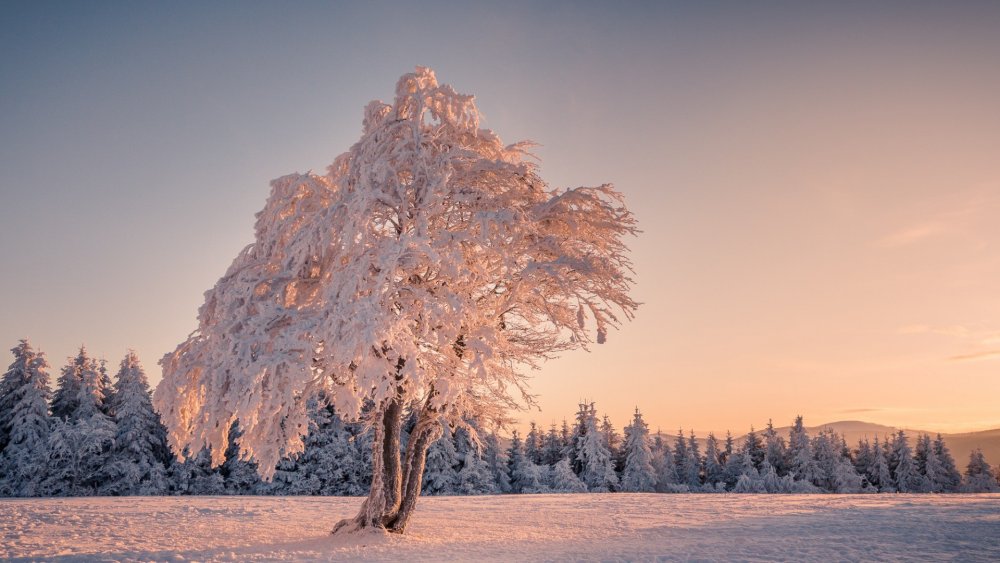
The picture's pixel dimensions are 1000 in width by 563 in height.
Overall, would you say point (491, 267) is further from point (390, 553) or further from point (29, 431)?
point (29, 431)

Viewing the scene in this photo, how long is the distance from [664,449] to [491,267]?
57.4 meters

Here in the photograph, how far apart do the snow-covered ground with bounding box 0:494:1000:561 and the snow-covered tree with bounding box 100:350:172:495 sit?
56.2 feet

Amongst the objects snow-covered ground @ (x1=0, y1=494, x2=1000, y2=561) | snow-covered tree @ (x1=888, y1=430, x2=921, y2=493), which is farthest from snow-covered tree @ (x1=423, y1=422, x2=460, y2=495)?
snow-covered tree @ (x1=888, y1=430, x2=921, y2=493)

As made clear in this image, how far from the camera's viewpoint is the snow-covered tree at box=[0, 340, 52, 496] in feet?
122

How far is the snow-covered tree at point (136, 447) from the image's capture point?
3903 centimetres

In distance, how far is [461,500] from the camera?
2839cm

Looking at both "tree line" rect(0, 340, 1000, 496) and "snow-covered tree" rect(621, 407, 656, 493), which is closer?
"tree line" rect(0, 340, 1000, 496)

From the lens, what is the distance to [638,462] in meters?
→ 55.6

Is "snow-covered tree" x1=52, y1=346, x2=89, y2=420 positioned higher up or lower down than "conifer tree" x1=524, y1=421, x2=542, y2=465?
higher up

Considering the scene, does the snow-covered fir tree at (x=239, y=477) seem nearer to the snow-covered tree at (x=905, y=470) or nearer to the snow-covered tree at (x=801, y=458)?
the snow-covered tree at (x=801, y=458)

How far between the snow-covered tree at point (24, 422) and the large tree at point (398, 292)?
32.5 metres

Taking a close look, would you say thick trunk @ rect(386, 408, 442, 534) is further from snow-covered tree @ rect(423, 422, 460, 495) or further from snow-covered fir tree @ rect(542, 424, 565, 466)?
snow-covered fir tree @ rect(542, 424, 565, 466)

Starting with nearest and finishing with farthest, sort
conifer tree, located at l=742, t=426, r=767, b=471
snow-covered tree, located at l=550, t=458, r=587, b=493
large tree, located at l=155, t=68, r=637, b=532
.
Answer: large tree, located at l=155, t=68, r=637, b=532
snow-covered tree, located at l=550, t=458, r=587, b=493
conifer tree, located at l=742, t=426, r=767, b=471

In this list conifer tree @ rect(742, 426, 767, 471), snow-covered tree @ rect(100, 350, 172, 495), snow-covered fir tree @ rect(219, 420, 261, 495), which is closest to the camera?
snow-covered tree @ rect(100, 350, 172, 495)
